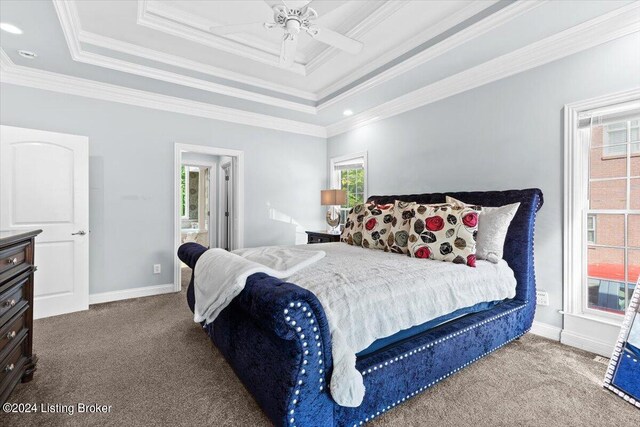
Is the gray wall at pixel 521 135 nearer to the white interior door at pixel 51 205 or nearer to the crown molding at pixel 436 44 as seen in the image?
the crown molding at pixel 436 44

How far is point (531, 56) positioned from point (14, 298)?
4139mm

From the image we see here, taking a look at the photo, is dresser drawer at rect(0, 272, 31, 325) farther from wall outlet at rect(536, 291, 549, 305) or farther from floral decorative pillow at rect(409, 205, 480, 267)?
wall outlet at rect(536, 291, 549, 305)

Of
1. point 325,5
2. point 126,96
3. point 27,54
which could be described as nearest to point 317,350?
point 325,5

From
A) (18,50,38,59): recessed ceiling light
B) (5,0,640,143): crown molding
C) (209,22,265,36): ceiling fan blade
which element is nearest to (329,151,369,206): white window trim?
(5,0,640,143): crown molding

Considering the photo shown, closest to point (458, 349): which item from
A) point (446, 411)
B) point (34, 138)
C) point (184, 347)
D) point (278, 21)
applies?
point (446, 411)

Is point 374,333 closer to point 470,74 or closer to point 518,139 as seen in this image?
point 518,139

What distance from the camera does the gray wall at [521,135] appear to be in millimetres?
2275

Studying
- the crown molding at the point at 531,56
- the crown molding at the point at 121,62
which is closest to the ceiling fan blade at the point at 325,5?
the crown molding at the point at 531,56

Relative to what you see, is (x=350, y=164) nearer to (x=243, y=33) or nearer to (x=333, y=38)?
(x=243, y=33)

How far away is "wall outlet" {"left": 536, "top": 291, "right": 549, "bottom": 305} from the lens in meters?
2.52

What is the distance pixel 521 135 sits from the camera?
106 inches

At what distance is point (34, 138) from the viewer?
2924 millimetres

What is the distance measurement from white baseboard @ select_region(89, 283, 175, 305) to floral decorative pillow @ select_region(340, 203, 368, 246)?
8.02ft

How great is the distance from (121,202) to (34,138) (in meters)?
0.99
